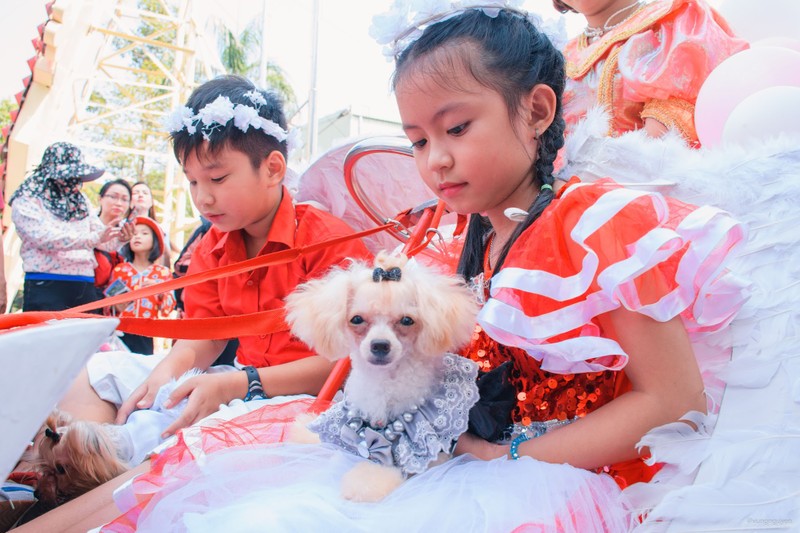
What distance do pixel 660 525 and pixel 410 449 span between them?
39cm

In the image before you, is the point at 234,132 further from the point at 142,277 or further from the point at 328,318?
the point at 142,277

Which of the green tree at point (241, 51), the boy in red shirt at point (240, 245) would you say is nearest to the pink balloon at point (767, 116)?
the boy in red shirt at point (240, 245)

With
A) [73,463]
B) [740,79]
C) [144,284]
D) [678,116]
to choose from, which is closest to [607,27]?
[678,116]

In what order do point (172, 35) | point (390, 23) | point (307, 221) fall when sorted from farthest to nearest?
point (172, 35), point (307, 221), point (390, 23)

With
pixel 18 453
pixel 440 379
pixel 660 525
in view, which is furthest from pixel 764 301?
pixel 18 453

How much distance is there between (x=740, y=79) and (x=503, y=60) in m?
0.65

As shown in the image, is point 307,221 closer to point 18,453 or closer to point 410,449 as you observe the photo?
point 410,449

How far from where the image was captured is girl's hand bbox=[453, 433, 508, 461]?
1075 mm

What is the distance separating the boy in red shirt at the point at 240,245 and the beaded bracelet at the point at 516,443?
747 mm

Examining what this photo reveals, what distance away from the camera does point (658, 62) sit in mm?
1647

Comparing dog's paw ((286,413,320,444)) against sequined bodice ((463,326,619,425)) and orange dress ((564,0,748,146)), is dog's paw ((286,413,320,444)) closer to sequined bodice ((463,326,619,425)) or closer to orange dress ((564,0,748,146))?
sequined bodice ((463,326,619,425))

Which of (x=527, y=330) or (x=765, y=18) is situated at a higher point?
(x=765, y=18)

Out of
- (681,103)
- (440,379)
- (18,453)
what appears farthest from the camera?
(681,103)

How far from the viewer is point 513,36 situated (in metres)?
1.16
